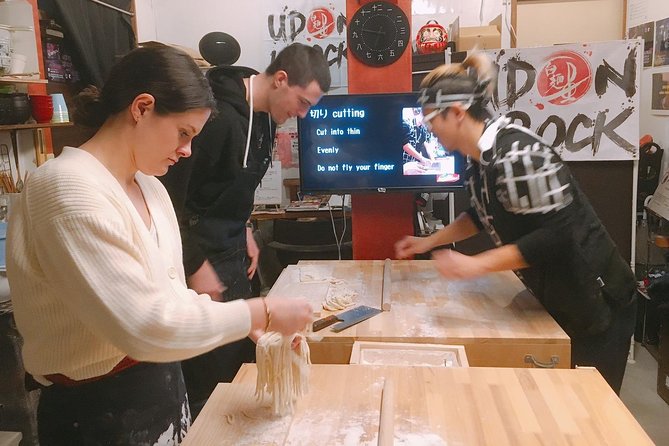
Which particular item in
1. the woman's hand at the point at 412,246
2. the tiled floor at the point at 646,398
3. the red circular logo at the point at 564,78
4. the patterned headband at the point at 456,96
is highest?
the red circular logo at the point at 564,78

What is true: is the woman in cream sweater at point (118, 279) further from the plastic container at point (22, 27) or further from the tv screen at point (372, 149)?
the plastic container at point (22, 27)

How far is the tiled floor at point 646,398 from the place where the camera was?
9.18 ft

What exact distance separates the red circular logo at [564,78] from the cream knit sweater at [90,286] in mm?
2766

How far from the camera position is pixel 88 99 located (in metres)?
1.15

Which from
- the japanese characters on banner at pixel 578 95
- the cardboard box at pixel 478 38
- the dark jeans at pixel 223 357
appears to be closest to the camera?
the dark jeans at pixel 223 357

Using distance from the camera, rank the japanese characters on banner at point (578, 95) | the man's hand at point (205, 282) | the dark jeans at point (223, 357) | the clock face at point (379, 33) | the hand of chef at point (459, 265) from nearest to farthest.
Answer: the hand of chef at point (459, 265)
the man's hand at point (205, 282)
the dark jeans at point (223, 357)
the clock face at point (379, 33)
the japanese characters on banner at point (578, 95)

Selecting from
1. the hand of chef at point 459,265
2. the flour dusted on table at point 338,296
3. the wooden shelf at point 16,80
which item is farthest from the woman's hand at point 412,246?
the wooden shelf at point 16,80

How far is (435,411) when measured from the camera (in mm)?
1257

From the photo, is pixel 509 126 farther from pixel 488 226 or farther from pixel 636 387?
pixel 636 387

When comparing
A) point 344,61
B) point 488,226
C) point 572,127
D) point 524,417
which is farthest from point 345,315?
point 344,61

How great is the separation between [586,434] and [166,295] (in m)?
0.84

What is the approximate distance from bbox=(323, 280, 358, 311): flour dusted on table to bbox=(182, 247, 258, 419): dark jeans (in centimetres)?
35

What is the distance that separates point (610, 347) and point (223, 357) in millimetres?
1328

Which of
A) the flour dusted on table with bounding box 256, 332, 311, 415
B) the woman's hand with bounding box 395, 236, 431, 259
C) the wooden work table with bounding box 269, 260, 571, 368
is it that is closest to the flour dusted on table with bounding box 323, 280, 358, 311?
the wooden work table with bounding box 269, 260, 571, 368
